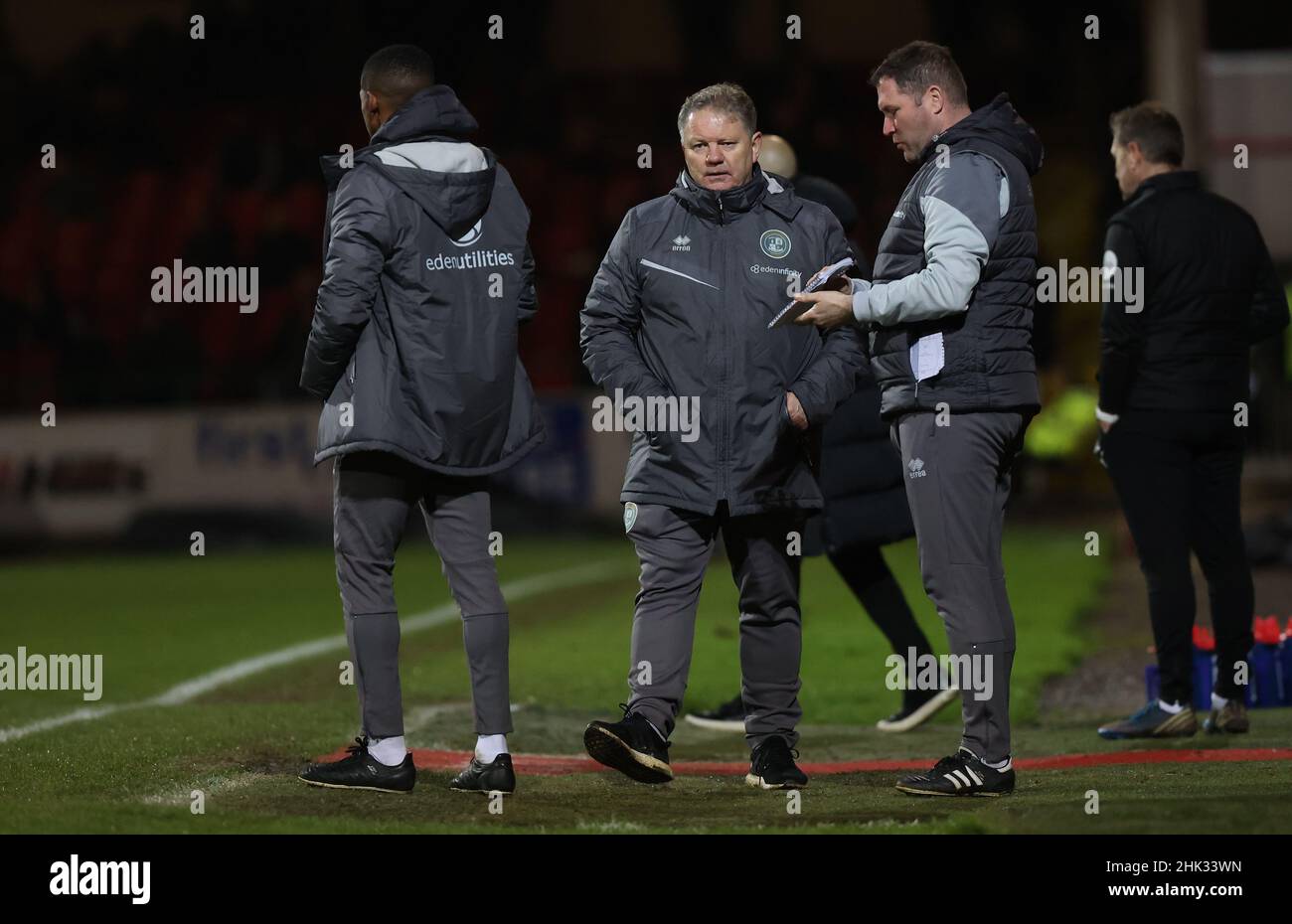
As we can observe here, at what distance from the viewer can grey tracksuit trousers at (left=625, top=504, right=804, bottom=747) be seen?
17.9 feet

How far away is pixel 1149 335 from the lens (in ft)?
21.2

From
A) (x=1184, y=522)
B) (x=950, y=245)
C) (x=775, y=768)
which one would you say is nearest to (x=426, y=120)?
(x=950, y=245)

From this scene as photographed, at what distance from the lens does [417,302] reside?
5199 millimetres

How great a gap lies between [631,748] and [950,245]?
1664mm

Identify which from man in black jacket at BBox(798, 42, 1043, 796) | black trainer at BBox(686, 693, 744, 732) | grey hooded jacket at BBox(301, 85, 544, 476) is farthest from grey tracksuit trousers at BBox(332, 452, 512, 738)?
black trainer at BBox(686, 693, 744, 732)

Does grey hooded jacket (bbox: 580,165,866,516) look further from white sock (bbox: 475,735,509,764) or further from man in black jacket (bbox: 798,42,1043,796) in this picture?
white sock (bbox: 475,735,509,764)

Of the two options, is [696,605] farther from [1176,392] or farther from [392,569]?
[1176,392]

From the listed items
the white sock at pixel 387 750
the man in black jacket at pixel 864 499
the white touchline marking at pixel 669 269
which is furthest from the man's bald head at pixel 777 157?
the white sock at pixel 387 750

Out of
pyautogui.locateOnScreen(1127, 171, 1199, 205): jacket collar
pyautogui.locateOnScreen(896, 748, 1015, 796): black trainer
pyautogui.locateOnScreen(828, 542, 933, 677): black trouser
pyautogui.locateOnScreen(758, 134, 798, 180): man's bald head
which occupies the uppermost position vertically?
pyautogui.locateOnScreen(758, 134, 798, 180): man's bald head

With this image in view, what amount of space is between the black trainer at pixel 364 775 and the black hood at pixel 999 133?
7.57ft

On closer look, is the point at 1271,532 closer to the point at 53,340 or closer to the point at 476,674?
the point at 476,674

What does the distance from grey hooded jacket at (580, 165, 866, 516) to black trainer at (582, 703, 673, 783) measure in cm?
66

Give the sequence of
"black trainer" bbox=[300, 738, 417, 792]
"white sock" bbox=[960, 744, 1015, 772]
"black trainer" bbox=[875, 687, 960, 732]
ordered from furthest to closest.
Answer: "black trainer" bbox=[875, 687, 960, 732]
"black trainer" bbox=[300, 738, 417, 792]
"white sock" bbox=[960, 744, 1015, 772]

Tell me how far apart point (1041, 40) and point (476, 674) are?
68.7 ft
